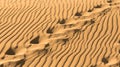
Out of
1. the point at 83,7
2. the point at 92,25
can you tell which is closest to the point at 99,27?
the point at 92,25

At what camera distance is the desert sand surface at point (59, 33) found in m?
6.14

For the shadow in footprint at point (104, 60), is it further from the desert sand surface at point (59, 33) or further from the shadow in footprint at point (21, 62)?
the shadow in footprint at point (21, 62)

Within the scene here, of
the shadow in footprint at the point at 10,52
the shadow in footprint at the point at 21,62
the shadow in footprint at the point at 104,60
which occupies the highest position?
the shadow in footprint at the point at 10,52

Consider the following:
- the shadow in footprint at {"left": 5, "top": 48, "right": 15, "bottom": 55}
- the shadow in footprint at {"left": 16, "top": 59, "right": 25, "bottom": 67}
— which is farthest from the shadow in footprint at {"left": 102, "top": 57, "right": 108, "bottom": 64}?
the shadow in footprint at {"left": 5, "top": 48, "right": 15, "bottom": 55}

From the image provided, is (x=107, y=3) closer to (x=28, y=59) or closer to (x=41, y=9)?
(x=41, y=9)

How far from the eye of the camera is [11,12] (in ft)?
27.1

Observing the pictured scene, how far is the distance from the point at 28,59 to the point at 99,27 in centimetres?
266

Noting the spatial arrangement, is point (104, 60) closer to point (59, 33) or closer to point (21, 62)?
point (59, 33)

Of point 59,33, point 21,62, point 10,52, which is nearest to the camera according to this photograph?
point 21,62

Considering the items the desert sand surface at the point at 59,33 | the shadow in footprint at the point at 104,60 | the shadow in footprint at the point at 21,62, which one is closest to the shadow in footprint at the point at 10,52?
the desert sand surface at the point at 59,33

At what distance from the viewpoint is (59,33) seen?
7.19 meters

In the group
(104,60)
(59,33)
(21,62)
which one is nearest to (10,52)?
(21,62)

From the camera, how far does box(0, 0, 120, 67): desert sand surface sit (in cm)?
614

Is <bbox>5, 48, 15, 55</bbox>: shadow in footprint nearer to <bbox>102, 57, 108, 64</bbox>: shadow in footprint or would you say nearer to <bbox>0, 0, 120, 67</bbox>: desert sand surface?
<bbox>0, 0, 120, 67</bbox>: desert sand surface
